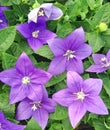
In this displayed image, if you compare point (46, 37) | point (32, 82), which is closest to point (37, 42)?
point (46, 37)

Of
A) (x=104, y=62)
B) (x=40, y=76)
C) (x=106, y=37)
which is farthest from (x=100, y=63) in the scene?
(x=40, y=76)

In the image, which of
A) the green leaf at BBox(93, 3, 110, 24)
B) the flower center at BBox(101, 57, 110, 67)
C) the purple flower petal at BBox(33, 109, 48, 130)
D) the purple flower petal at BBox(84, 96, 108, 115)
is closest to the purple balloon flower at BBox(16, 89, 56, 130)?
the purple flower petal at BBox(33, 109, 48, 130)

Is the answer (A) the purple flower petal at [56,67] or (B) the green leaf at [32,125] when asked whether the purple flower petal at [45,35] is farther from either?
(B) the green leaf at [32,125]

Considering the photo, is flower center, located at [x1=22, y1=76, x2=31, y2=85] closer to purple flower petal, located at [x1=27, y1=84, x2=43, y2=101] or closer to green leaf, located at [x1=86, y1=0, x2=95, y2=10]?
purple flower petal, located at [x1=27, y1=84, x2=43, y2=101]

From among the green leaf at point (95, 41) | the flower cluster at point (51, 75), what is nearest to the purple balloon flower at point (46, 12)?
the flower cluster at point (51, 75)

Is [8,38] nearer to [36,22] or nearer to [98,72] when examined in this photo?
[36,22]
